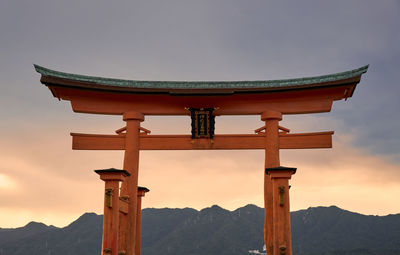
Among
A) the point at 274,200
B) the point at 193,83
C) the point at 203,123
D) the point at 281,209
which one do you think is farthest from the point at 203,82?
the point at 281,209

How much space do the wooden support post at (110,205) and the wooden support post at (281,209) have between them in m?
3.47

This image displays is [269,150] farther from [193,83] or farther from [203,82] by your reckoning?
[193,83]

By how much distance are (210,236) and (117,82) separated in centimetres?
12951

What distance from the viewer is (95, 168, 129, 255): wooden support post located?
10.6 meters

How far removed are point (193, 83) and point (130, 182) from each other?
10.5ft

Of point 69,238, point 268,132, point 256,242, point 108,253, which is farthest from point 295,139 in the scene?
point 69,238

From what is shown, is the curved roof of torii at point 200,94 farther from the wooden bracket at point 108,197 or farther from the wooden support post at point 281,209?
the wooden bracket at point 108,197

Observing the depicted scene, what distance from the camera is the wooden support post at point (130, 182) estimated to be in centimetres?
1232

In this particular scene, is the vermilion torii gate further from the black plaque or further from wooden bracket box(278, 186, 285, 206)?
wooden bracket box(278, 186, 285, 206)

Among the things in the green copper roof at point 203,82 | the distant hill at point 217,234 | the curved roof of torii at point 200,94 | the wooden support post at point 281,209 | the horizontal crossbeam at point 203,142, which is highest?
the distant hill at point 217,234

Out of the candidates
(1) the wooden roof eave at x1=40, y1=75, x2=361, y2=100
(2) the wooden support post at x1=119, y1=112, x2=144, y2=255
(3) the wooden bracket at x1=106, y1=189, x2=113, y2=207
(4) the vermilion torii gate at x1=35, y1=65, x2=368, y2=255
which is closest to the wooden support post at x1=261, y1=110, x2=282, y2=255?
(4) the vermilion torii gate at x1=35, y1=65, x2=368, y2=255

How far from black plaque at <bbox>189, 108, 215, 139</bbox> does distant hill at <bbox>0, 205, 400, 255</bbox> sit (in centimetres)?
11559

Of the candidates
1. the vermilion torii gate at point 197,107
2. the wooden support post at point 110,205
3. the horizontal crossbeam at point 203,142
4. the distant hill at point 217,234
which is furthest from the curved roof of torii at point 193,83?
the distant hill at point 217,234

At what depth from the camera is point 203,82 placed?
1307cm
